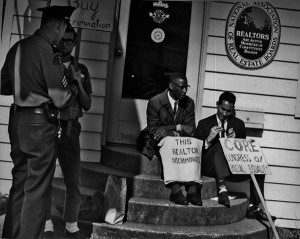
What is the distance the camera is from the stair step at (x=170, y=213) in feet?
17.5

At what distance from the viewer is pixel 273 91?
6.41 metres

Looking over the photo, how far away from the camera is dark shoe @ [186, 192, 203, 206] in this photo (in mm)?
5438

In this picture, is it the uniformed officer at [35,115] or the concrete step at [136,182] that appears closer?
the uniformed officer at [35,115]

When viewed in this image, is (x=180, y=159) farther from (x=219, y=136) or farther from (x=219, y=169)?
(x=219, y=136)

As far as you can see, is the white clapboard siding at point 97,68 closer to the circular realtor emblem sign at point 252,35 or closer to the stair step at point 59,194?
the stair step at point 59,194

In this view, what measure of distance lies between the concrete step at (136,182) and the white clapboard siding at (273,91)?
1.03 meters

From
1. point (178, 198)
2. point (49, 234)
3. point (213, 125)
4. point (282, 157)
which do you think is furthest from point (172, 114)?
point (49, 234)

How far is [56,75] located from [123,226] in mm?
1900

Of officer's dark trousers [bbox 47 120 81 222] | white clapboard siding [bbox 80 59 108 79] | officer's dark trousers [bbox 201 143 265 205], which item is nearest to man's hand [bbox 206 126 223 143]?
officer's dark trousers [bbox 201 143 265 205]

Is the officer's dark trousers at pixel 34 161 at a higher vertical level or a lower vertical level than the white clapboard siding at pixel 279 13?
lower

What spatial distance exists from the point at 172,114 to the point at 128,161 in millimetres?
769

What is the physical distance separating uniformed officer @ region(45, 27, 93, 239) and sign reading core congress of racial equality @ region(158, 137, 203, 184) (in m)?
1.19

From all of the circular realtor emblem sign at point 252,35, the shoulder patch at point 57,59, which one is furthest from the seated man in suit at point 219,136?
the shoulder patch at point 57,59

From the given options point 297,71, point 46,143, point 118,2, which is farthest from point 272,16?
point 46,143
